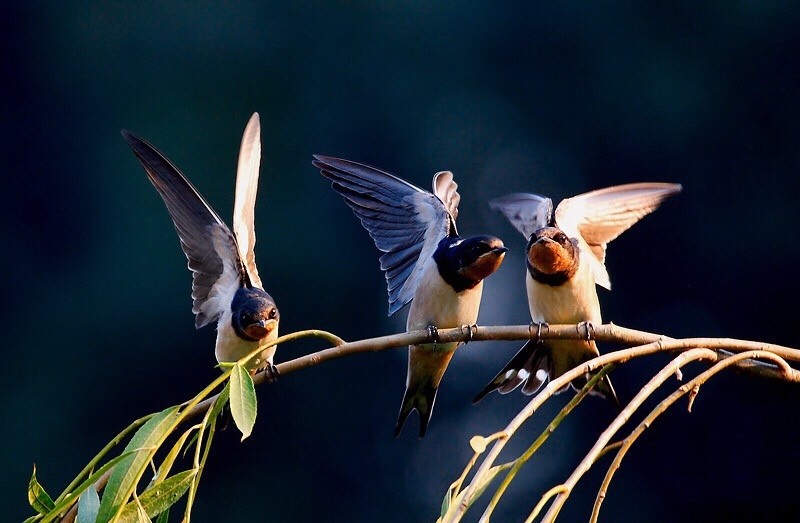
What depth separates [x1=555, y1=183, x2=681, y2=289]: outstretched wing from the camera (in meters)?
1.96

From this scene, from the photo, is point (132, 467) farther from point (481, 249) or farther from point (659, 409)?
point (481, 249)

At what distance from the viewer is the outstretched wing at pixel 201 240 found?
189 centimetres

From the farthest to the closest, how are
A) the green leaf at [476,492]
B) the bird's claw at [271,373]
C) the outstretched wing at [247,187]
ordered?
the outstretched wing at [247,187], the bird's claw at [271,373], the green leaf at [476,492]

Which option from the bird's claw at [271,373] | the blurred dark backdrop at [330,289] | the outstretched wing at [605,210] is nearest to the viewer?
the bird's claw at [271,373]

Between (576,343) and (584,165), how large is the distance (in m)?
3.28

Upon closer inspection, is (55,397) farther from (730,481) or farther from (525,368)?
(525,368)

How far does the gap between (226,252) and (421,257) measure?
1.10 feet

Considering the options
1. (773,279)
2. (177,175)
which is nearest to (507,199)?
(177,175)

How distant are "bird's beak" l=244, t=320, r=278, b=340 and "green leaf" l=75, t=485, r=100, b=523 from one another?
1158 millimetres

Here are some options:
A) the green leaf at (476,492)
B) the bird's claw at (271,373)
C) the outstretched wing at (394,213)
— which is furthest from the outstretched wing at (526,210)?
the green leaf at (476,492)

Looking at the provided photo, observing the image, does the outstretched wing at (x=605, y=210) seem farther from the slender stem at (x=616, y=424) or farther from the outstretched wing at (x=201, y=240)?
the slender stem at (x=616, y=424)

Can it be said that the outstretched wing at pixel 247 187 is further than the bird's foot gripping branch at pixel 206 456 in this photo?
Yes

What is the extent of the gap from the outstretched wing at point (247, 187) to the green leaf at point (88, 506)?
1.10m

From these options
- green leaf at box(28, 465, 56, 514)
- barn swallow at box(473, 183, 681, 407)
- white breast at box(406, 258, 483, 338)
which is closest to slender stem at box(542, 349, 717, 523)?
green leaf at box(28, 465, 56, 514)
